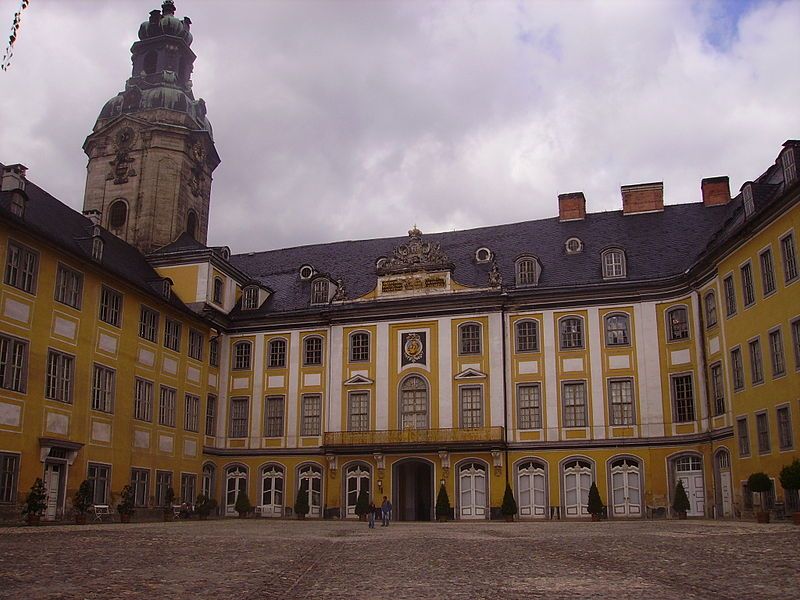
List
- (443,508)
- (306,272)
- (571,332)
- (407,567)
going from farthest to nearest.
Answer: (306,272), (571,332), (443,508), (407,567)

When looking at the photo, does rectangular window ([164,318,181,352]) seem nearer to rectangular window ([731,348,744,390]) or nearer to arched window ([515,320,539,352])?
arched window ([515,320,539,352])

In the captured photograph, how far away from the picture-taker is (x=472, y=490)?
124ft

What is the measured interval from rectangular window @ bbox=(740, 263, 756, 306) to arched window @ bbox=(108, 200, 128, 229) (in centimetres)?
3159

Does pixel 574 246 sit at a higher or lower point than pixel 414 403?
higher

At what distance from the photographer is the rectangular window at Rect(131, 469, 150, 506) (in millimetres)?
34812

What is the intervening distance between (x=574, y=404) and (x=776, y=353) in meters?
11.0

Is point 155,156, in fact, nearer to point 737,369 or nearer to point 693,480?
point 737,369

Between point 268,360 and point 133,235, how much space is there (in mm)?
10558

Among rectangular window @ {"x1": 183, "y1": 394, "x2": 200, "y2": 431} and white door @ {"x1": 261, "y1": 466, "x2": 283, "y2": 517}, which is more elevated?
rectangular window @ {"x1": 183, "y1": 394, "x2": 200, "y2": 431}

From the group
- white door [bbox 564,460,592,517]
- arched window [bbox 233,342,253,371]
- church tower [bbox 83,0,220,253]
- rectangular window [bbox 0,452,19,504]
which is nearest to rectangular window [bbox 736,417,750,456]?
white door [bbox 564,460,592,517]

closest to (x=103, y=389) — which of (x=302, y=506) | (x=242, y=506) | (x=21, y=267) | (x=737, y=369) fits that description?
(x=21, y=267)

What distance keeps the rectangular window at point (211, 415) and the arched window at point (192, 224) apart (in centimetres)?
1067

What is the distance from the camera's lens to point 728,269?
3238 centimetres

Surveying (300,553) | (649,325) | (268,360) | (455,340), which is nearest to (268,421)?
(268,360)
